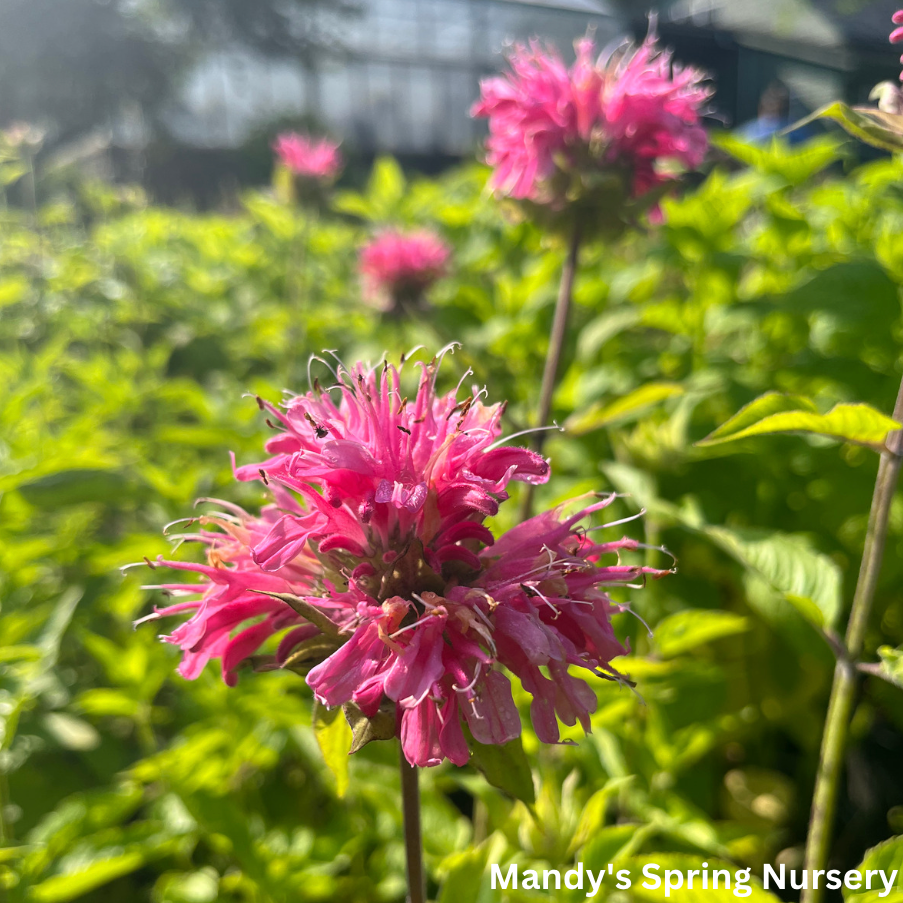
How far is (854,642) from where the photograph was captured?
784 millimetres

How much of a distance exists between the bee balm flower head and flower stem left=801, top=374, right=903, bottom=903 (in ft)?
2.24

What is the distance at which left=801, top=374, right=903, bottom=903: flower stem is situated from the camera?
0.75 metres

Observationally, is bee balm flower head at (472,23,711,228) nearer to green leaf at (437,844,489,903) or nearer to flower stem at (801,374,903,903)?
flower stem at (801,374,903,903)

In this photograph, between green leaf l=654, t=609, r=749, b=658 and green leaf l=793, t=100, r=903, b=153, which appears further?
green leaf l=654, t=609, r=749, b=658

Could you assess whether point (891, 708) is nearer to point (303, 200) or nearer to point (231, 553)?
point (231, 553)

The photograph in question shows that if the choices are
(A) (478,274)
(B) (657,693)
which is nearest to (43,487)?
(B) (657,693)

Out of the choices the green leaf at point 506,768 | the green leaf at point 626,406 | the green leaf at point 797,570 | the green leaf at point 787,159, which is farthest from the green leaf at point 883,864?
the green leaf at point 787,159

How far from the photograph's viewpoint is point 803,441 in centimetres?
133

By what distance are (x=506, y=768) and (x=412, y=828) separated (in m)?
0.12

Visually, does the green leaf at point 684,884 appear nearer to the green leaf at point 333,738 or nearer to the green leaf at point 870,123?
the green leaf at point 333,738

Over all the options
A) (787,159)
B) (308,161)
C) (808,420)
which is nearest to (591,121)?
(787,159)

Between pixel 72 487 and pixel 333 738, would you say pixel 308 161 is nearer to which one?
pixel 72 487

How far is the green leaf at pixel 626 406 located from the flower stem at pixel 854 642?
351 millimetres

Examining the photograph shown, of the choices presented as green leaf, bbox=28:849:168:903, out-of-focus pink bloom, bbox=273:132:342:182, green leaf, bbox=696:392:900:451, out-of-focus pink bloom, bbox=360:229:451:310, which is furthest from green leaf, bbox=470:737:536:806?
out-of-focus pink bloom, bbox=273:132:342:182
